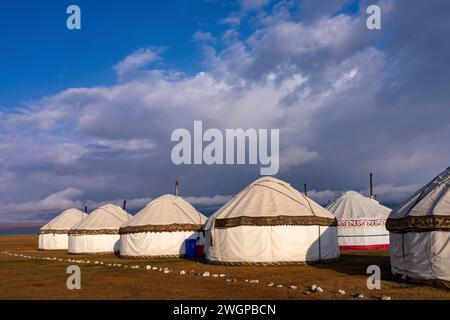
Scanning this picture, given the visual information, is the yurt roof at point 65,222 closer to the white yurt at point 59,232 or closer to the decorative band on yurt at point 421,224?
the white yurt at point 59,232

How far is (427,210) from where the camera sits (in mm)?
12078

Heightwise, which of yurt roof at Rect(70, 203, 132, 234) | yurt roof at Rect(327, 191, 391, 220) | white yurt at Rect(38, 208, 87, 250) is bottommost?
white yurt at Rect(38, 208, 87, 250)

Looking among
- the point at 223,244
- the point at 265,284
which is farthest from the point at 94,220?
the point at 265,284

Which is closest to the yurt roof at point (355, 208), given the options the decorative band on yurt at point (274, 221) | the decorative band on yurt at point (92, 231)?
the decorative band on yurt at point (274, 221)

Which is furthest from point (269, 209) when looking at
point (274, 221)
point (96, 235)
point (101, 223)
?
point (101, 223)

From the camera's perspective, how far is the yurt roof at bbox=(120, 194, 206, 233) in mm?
24781

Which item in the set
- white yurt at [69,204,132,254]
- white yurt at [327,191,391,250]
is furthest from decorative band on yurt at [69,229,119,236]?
white yurt at [327,191,391,250]

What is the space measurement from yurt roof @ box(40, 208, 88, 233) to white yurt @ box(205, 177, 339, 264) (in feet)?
75.3

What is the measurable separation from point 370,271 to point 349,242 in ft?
47.1

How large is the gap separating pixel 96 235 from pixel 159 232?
23.9ft

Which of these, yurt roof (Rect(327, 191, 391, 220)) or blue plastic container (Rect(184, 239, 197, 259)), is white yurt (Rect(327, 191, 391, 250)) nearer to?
yurt roof (Rect(327, 191, 391, 220))

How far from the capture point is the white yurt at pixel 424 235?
37.7 feet
